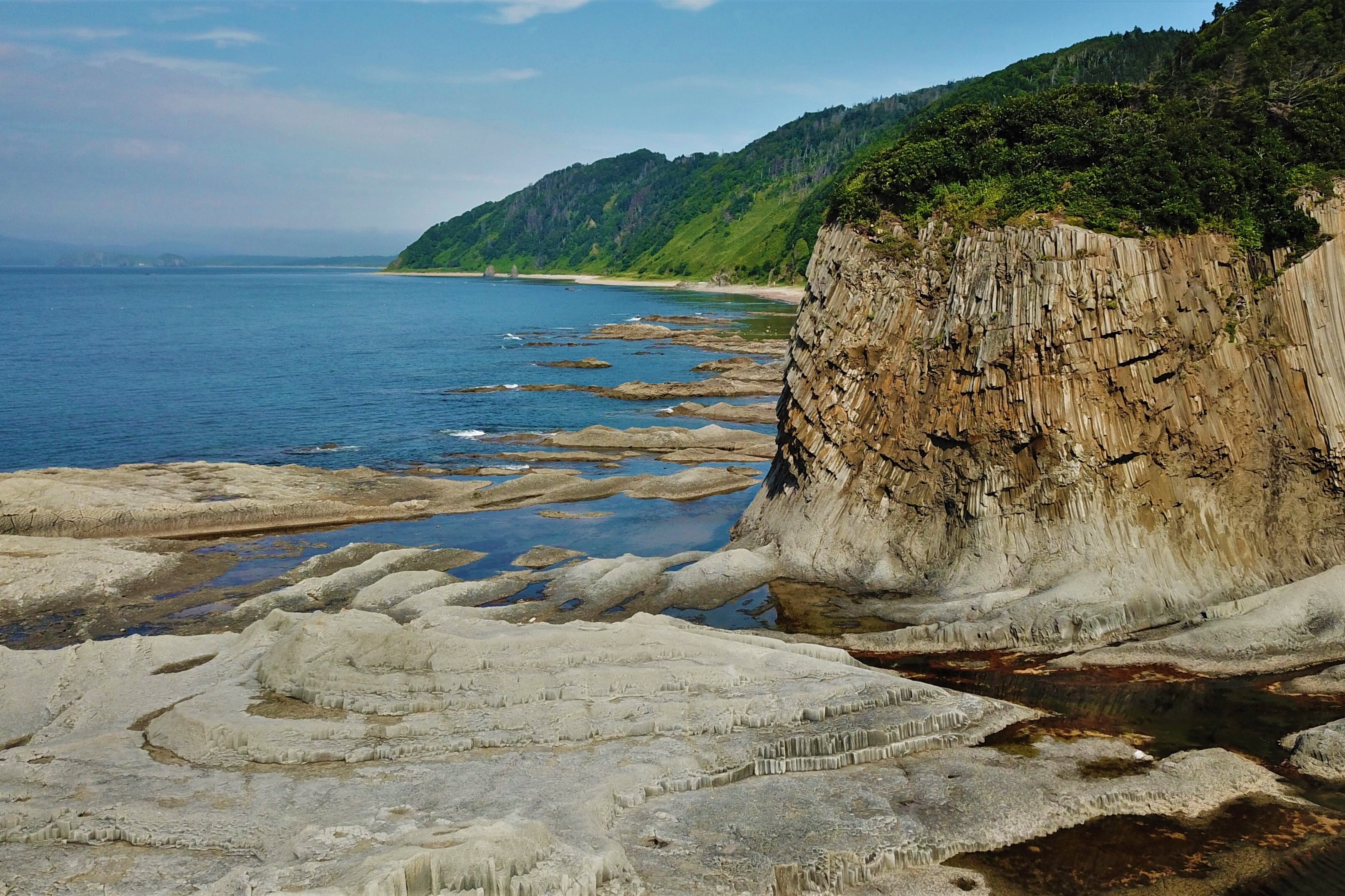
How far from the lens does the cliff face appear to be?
30328 mm

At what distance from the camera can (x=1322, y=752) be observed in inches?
813

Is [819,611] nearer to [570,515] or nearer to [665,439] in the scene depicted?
[570,515]

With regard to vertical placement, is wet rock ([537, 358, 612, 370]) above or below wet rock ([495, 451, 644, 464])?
above

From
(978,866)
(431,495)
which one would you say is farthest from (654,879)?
(431,495)

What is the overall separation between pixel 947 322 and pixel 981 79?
181886 millimetres

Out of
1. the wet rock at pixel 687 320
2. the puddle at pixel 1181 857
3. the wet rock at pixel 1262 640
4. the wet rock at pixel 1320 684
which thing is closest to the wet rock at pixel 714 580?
the wet rock at pixel 1262 640

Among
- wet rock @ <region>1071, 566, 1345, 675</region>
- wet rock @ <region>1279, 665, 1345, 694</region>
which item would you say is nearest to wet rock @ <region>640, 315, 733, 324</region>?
wet rock @ <region>1071, 566, 1345, 675</region>

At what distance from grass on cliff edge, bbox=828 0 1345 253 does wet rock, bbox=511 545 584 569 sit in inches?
724

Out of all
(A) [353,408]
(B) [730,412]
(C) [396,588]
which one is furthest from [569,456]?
(C) [396,588]

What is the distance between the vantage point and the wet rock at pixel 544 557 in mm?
40656

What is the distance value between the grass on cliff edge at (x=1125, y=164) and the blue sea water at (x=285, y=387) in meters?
38.5

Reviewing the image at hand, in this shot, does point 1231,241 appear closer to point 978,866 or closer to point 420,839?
point 978,866

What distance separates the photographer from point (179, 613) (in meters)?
36.3

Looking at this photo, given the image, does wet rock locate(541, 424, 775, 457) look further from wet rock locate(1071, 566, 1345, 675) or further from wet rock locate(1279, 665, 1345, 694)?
wet rock locate(1279, 665, 1345, 694)
